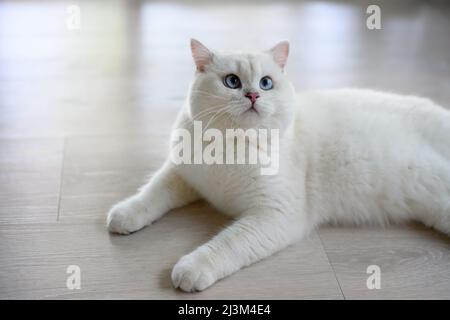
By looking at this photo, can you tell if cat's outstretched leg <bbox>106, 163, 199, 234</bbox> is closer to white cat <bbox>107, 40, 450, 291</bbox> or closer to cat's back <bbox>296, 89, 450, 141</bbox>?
white cat <bbox>107, 40, 450, 291</bbox>

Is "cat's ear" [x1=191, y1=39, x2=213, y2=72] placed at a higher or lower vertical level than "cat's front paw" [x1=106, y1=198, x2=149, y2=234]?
higher

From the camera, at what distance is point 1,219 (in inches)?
71.5

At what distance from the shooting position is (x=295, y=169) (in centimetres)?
180

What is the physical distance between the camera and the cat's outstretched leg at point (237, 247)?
1549 mm

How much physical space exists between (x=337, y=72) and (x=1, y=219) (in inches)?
67.9

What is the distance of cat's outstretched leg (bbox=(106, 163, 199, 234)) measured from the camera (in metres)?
1.76

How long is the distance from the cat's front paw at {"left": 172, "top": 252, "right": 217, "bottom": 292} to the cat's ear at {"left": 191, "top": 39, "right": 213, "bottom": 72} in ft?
1.78

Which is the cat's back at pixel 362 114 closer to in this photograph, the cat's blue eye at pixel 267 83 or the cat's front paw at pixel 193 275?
the cat's blue eye at pixel 267 83

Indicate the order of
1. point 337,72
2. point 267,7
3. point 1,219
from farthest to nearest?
point 267,7 → point 337,72 → point 1,219

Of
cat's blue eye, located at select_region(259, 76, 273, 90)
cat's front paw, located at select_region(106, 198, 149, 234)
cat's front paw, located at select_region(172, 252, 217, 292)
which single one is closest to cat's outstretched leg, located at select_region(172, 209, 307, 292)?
cat's front paw, located at select_region(172, 252, 217, 292)

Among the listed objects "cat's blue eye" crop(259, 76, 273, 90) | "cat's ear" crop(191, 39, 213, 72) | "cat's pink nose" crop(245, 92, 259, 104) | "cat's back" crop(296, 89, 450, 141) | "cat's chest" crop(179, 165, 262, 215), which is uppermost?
"cat's ear" crop(191, 39, 213, 72)
